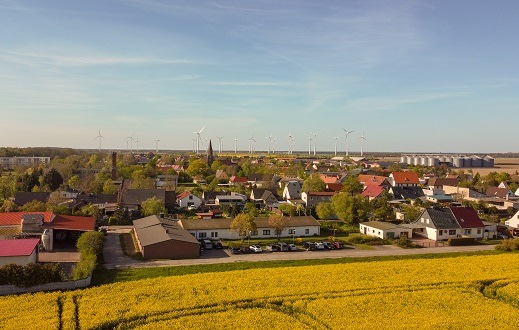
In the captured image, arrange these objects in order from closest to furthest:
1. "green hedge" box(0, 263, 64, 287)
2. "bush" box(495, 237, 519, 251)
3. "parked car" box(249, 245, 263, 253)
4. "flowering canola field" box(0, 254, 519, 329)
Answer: "flowering canola field" box(0, 254, 519, 329)
"green hedge" box(0, 263, 64, 287)
"parked car" box(249, 245, 263, 253)
"bush" box(495, 237, 519, 251)

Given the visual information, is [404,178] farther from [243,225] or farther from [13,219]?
[13,219]

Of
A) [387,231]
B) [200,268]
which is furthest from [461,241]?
[200,268]

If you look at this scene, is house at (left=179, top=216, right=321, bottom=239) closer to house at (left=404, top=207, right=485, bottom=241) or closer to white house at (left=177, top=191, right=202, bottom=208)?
house at (left=404, top=207, right=485, bottom=241)

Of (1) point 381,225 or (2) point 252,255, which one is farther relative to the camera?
(1) point 381,225

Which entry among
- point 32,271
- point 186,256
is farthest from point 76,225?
point 32,271

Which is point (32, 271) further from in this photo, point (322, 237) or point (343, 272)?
point (322, 237)

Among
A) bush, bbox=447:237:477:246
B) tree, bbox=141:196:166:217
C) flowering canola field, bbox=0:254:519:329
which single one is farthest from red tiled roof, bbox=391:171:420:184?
flowering canola field, bbox=0:254:519:329

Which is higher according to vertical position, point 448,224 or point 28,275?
point 28,275
